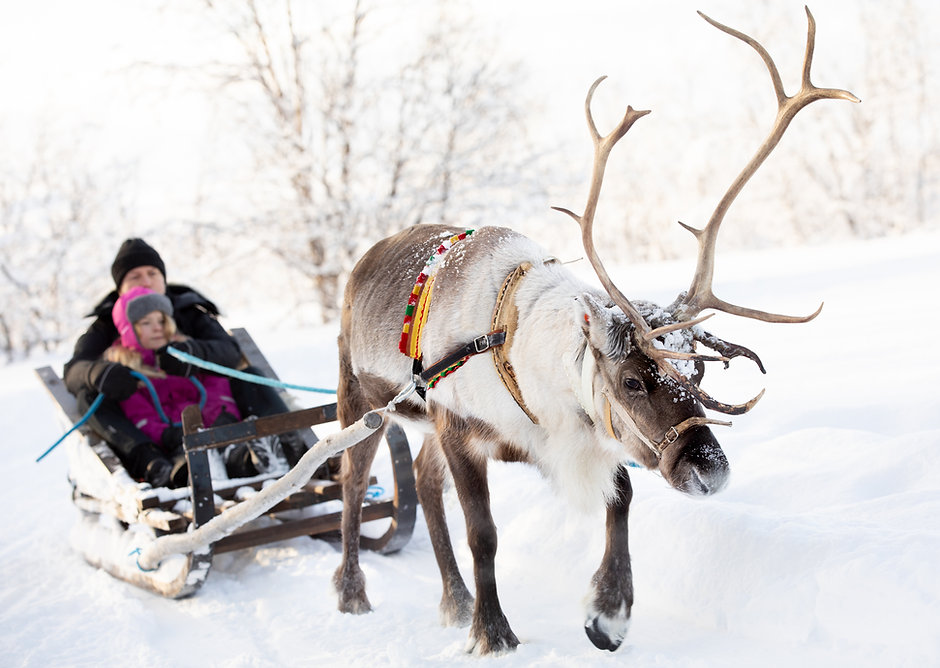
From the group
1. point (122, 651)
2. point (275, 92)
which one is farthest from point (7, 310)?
point (122, 651)

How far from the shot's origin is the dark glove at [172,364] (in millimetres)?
4648

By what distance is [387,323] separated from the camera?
11.5 feet

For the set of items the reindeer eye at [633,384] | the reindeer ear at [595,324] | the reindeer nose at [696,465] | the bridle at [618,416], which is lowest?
the reindeer nose at [696,465]

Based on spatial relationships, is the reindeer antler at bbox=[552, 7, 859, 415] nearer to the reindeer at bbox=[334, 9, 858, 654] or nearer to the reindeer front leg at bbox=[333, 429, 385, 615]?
the reindeer at bbox=[334, 9, 858, 654]

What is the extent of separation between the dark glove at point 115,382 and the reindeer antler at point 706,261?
2870 millimetres

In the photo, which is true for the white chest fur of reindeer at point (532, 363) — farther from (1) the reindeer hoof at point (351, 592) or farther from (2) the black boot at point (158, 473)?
(2) the black boot at point (158, 473)

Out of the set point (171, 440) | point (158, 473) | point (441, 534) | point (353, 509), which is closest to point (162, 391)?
point (171, 440)

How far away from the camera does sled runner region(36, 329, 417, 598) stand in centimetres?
384

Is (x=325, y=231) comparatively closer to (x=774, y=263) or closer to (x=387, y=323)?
(x=774, y=263)

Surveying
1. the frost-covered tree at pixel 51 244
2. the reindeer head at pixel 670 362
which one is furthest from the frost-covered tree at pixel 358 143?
the reindeer head at pixel 670 362

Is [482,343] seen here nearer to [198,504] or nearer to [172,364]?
[198,504]

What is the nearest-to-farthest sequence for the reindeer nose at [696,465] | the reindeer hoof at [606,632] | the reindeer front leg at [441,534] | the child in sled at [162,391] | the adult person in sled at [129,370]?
1. the reindeer nose at [696,465]
2. the reindeer hoof at [606,632]
3. the reindeer front leg at [441,534]
4. the adult person in sled at [129,370]
5. the child in sled at [162,391]

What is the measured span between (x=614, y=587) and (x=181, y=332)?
3.26m

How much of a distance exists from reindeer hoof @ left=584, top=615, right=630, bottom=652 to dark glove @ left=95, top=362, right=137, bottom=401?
2.90 metres
